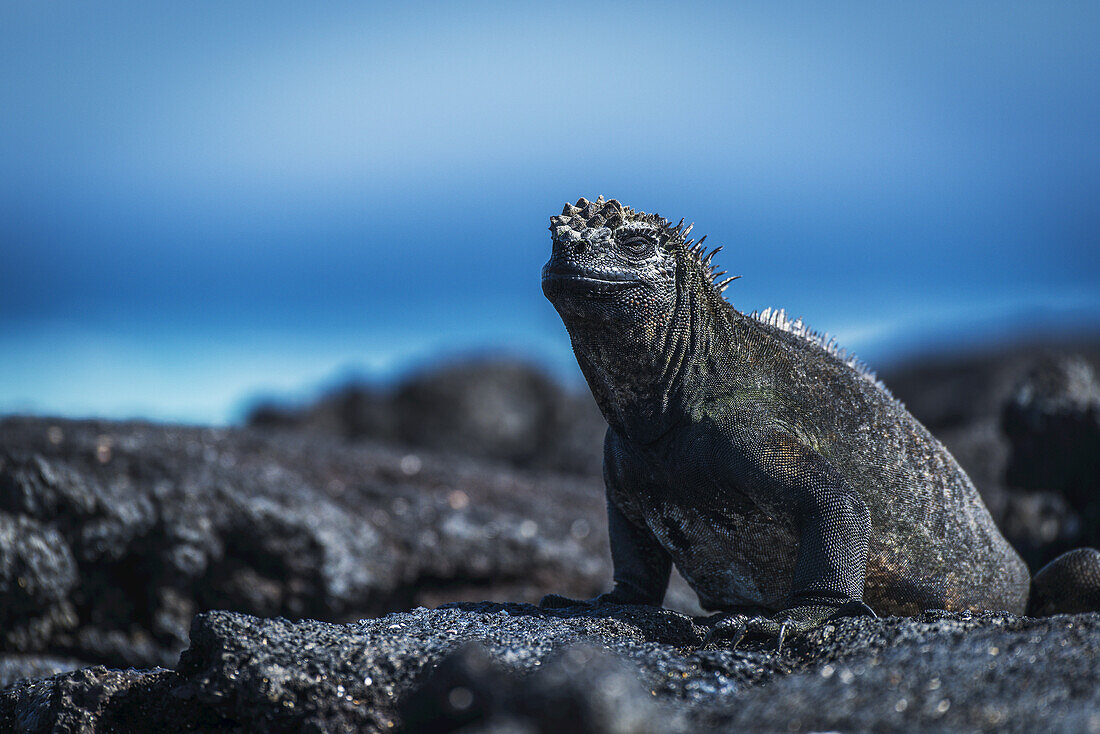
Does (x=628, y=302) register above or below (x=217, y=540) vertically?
above

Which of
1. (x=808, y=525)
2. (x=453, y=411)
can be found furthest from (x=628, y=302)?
(x=453, y=411)

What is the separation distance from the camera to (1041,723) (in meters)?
2.68

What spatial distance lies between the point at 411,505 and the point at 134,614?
2527mm

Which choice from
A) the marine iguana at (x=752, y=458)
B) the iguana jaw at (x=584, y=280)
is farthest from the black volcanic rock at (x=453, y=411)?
the iguana jaw at (x=584, y=280)

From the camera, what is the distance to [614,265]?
4.41m

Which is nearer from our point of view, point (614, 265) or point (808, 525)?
point (808, 525)

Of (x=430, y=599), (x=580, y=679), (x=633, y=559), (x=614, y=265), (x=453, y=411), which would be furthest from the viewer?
(x=453, y=411)

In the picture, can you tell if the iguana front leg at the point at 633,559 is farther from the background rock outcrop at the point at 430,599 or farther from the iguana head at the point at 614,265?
the iguana head at the point at 614,265

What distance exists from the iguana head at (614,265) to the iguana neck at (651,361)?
6 centimetres

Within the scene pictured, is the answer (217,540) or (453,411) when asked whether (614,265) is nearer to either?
(217,540)

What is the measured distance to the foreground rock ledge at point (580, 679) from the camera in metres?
2.70

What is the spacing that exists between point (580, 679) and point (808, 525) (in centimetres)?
209

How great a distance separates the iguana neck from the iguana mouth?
0.62 feet

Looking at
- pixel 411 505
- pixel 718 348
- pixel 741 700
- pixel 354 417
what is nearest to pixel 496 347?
pixel 354 417
